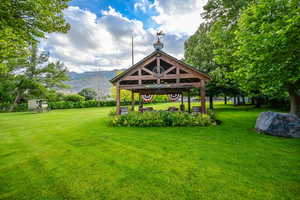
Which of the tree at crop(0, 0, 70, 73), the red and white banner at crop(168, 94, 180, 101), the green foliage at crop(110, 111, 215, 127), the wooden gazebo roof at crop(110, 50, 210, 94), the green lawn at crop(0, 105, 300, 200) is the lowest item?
the green lawn at crop(0, 105, 300, 200)

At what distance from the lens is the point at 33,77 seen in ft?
95.0

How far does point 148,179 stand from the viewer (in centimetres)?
319

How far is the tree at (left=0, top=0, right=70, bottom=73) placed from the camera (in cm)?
591

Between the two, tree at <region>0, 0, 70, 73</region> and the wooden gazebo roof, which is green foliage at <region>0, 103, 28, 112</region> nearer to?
tree at <region>0, 0, 70, 73</region>

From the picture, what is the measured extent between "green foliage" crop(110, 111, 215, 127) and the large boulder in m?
2.84

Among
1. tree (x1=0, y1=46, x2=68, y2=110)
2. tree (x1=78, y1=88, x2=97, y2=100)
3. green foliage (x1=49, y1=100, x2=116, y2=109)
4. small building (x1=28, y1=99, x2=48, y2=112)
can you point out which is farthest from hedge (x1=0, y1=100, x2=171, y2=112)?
tree (x1=78, y1=88, x2=97, y2=100)

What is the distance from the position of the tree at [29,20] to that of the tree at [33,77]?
25.0 meters

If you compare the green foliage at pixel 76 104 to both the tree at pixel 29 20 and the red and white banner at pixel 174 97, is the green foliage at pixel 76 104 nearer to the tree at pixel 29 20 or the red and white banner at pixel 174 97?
the red and white banner at pixel 174 97

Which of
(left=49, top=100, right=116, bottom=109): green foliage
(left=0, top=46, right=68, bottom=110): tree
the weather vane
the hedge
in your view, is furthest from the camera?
(left=49, top=100, right=116, bottom=109): green foliage

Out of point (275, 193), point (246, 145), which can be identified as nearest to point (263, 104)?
point (246, 145)

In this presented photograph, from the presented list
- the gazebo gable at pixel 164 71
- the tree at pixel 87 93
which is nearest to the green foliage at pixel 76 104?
the tree at pixel 87 93

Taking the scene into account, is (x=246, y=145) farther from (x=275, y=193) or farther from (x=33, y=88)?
(x=33, y=88)

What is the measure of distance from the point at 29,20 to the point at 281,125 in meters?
13.3

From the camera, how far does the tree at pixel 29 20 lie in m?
5.91
